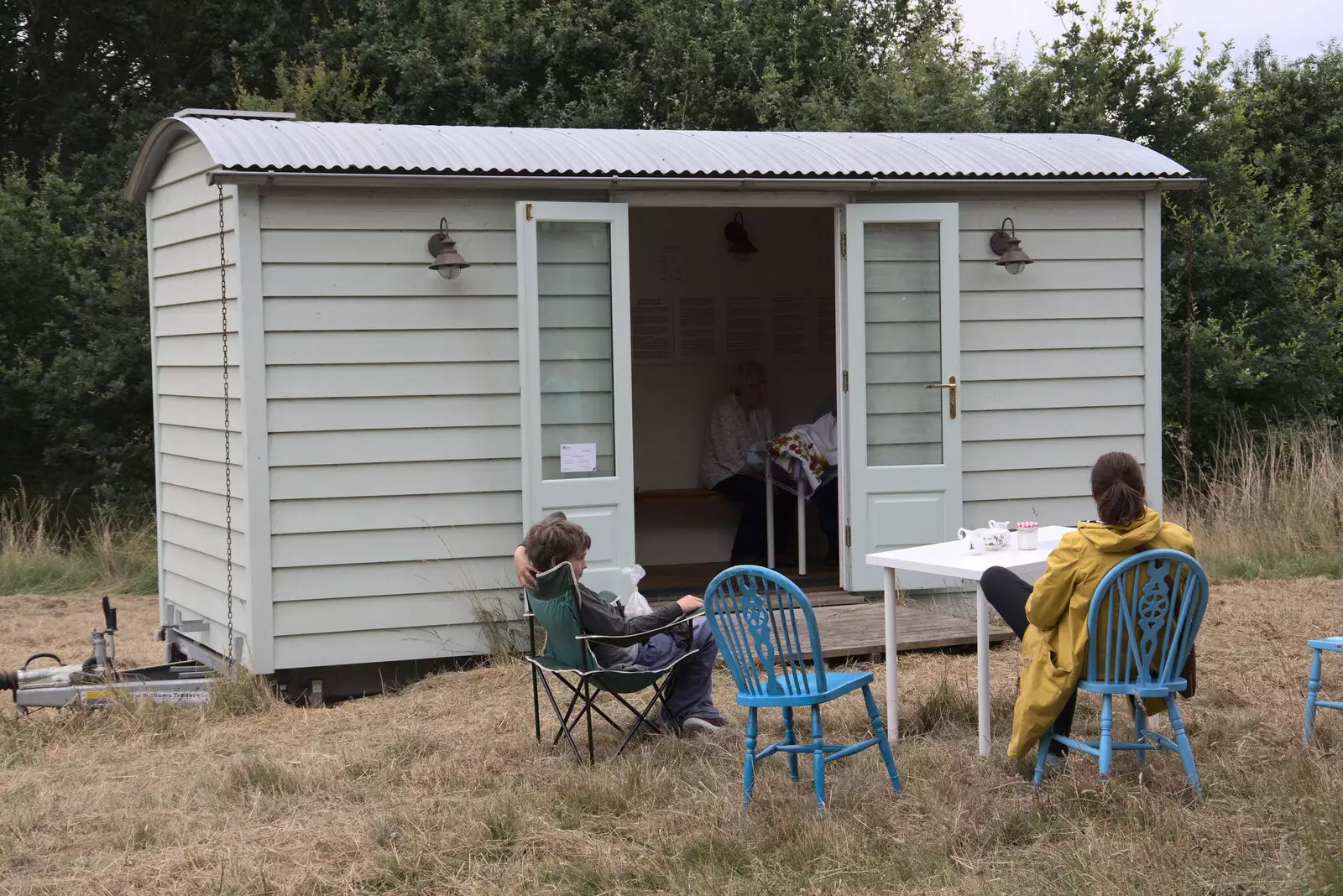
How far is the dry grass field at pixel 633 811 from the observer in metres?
3.96

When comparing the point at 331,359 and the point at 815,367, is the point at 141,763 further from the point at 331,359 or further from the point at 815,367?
the point at 815,367

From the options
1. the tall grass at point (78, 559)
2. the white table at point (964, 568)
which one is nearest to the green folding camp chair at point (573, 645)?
the white table at point (964, 568)

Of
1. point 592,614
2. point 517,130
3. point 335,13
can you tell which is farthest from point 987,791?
point 335,13

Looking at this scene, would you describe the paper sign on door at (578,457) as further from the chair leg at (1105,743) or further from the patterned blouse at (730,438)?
the chair leg at (1105,743)

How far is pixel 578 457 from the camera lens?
702 cm

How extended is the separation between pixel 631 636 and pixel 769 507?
387 cm

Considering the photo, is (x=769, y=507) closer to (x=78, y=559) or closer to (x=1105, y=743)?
(x=1105, y=743)

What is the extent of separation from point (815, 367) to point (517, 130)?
3514mm

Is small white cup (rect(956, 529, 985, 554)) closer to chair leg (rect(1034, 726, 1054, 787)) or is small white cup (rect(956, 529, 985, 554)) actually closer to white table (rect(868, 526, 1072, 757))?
white table (rect(868, 526, 1072, 757))

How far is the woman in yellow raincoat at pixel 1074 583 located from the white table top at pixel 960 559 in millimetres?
422

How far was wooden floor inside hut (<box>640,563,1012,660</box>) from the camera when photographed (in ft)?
22.4

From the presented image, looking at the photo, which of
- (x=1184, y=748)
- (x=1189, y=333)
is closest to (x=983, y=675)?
(x=1184, y=748)

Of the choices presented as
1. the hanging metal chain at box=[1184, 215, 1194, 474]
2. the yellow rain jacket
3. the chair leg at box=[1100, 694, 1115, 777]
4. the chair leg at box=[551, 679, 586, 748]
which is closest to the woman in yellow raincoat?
the yellow rain jacket

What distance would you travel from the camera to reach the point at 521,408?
6.95m
